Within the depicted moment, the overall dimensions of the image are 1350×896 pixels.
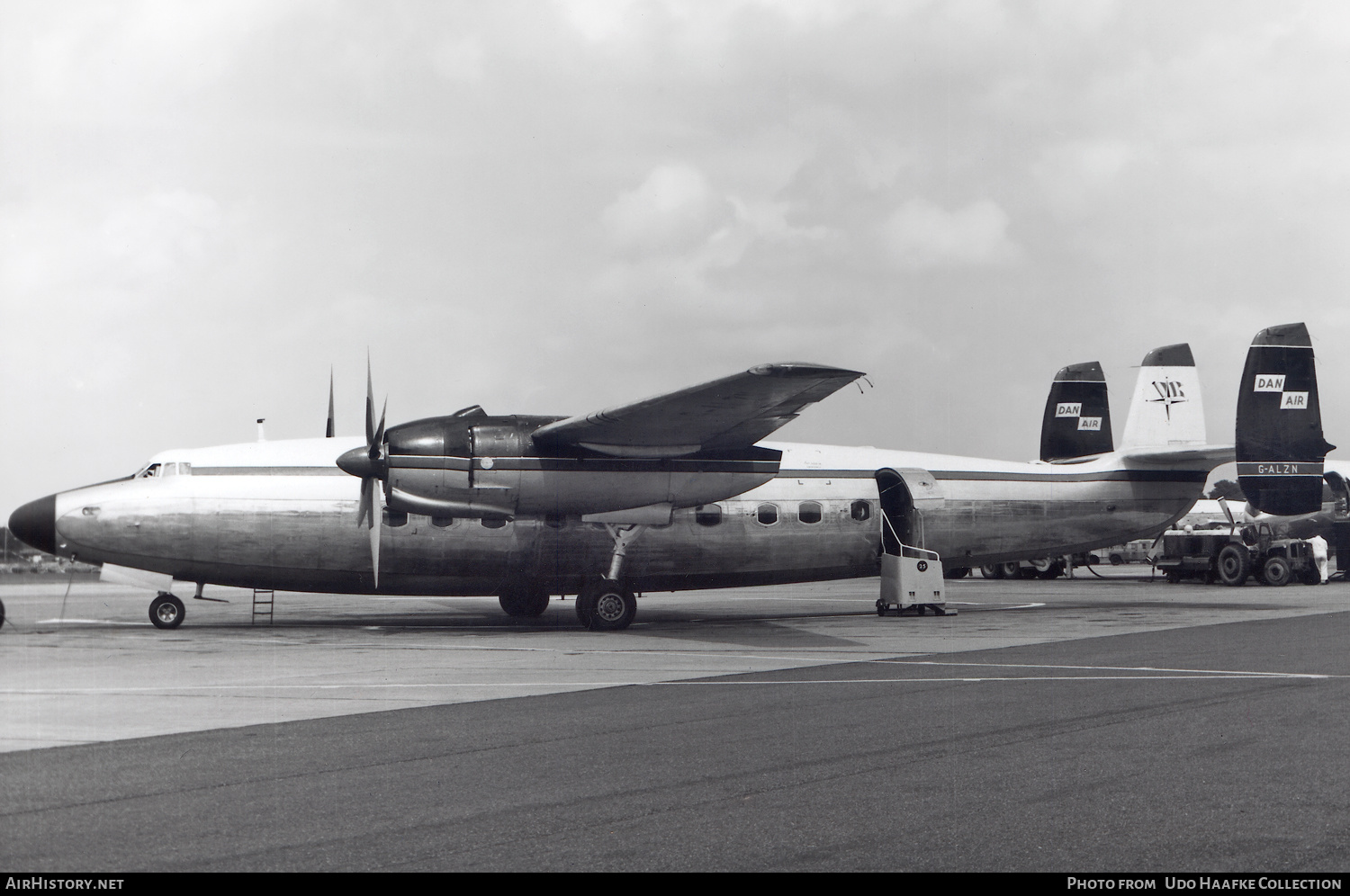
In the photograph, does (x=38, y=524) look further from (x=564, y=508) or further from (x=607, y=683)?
(x=607, y=683)

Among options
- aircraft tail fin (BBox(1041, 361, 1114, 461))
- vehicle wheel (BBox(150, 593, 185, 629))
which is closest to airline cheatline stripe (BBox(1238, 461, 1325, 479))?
aircraft tail fin (BBox(1041, 361, 1114, 461))

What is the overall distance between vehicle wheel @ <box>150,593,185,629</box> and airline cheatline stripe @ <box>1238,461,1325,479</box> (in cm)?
2480

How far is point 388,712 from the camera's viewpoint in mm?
10758

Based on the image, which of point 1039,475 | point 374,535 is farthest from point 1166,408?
point 374,535

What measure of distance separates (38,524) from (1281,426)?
28.3m

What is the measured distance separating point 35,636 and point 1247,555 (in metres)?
32.9

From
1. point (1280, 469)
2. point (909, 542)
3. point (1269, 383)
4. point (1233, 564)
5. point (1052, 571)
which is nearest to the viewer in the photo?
point (909, 542)

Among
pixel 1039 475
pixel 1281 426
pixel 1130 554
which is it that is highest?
pixel 1281 426

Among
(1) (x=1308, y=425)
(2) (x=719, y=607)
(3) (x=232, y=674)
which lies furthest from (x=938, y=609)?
(3) (x=232, y=674)

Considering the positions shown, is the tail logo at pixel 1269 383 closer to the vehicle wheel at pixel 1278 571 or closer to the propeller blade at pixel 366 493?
the vehicle wheel at pixel 1278 571

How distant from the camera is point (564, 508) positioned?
19.7m

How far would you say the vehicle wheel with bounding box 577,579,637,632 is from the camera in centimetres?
2058

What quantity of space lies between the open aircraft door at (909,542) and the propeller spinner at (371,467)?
10.2 m

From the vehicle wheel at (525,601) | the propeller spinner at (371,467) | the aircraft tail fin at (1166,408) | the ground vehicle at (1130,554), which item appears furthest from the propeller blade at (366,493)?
the ground vehicle at (1130,554)
